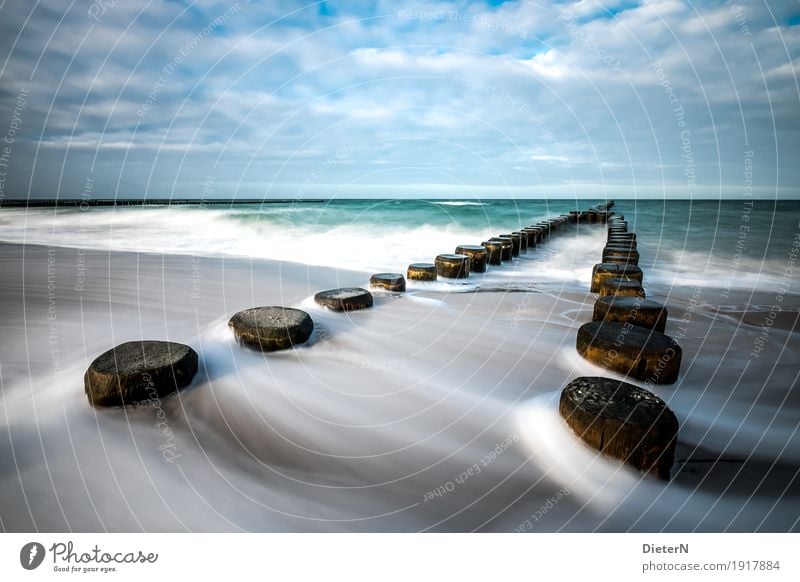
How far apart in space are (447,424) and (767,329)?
3995 mm

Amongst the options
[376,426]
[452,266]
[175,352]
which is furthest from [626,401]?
[452,266]

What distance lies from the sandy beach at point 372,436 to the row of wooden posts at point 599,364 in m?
0.10

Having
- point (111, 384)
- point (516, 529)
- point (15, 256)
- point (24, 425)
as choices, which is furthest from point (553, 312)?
point (15, 256)

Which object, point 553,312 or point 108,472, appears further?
point 553,312

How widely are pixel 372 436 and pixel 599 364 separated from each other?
1.71 m

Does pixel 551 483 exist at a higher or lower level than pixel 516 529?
higher

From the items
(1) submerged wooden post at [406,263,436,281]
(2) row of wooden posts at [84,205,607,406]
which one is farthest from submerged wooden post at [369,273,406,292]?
(1) submerged wooden post at [406,263,436,281]

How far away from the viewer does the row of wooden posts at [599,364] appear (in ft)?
5.28

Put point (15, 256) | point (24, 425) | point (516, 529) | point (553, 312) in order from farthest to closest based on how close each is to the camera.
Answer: point (15, 256), point (553, 312), point (24, 425), point (516, 529)

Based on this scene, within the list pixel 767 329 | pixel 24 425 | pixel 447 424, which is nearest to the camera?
pixel 24 425

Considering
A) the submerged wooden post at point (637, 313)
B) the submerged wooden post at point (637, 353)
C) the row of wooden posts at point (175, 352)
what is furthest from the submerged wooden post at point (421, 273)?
the submerged wooden post at point (637, 353)

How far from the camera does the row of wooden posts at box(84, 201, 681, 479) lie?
5.28 feet
